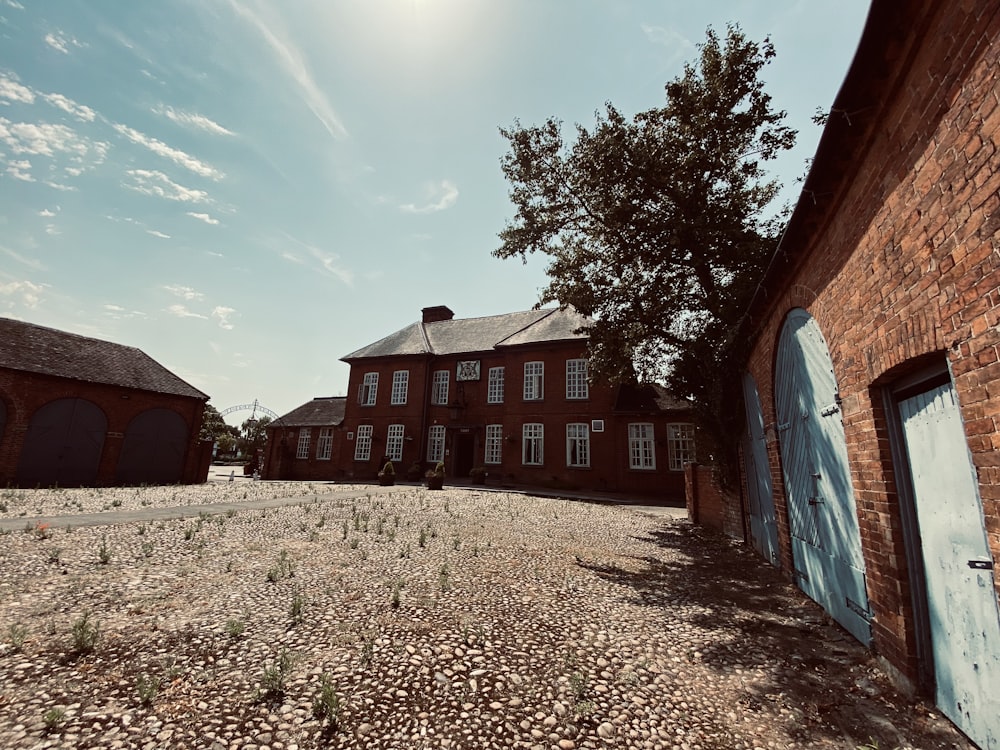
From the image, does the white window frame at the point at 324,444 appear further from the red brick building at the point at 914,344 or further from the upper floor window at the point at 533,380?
the red brick building at the point at 914,344

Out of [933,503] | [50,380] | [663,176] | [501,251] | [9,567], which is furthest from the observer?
[50,380]

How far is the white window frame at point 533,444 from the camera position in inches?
880

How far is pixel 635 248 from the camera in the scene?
10719mm

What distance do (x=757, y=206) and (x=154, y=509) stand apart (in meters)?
17.5

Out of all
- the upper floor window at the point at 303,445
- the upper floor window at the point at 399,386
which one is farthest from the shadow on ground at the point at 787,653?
the upper floor window at the point at 303,445

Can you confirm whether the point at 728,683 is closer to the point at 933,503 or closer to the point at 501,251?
the point at 933,503

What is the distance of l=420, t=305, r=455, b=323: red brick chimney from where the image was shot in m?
31.1

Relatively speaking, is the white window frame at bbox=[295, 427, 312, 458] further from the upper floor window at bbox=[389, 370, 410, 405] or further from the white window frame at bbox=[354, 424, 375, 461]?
the upper floor window at bbox=[389, 370, 410, 405]

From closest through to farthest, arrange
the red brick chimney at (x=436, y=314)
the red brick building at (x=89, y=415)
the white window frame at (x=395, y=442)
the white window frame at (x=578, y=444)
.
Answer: the red brick building at (x=89, y=415) < the white window frame at (x=578, y=444) < the white window frame at (x=395, y=442) < the red brick chimney at (x=436, y=314)

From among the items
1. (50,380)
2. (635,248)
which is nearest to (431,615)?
(635,248)

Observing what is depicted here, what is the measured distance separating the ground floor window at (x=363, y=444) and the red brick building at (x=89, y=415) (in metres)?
7.92

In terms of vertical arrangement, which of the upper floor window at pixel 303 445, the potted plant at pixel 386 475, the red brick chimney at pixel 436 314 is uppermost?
the red brick chimney at pixel 436 314

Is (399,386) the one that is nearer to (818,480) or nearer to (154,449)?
(154,449)

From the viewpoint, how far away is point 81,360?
2025 centimetres
